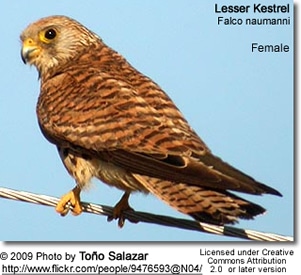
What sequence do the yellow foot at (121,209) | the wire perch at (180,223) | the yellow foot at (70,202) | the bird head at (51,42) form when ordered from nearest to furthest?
the wire perch at (180,223) → the yellow foot at (70,202) → the yellow foot at (121,209) → the bird head at (51,42)

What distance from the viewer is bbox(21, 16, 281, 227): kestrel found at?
4.01 meters

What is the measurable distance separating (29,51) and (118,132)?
4.70 feet

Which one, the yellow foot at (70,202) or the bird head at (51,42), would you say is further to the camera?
the bird head at (51,42)

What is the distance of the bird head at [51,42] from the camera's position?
18.7ft

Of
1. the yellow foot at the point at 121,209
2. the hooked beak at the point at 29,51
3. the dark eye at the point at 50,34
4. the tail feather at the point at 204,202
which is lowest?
the yellow foot at the point at 121,209

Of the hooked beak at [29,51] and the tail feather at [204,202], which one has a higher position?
the hooked beak at [29,51]

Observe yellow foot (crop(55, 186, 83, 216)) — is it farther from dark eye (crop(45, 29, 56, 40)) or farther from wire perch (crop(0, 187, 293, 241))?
dark eye (crop(45, 29, 56, 40))

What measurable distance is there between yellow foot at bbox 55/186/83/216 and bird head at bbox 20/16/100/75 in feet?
3.34

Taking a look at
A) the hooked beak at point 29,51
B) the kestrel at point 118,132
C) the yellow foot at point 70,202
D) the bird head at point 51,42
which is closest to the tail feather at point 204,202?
the kestrel at point 118,132

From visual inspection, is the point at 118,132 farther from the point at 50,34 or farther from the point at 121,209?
the point at 50,34

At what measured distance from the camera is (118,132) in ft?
15.0

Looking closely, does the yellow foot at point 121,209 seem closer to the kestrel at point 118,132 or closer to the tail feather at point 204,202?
the kestrel at point 118,132

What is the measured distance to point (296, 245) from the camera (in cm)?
507

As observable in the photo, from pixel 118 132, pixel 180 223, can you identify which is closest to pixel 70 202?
pixel 118 132
